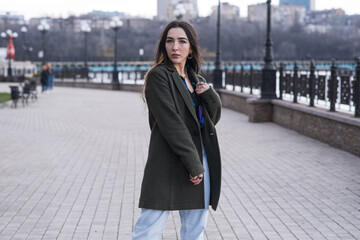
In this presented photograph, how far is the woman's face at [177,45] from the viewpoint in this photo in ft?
10.6

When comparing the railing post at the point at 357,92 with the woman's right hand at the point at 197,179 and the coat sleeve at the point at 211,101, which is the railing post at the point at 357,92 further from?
the woman's right hand at the point at 197,179

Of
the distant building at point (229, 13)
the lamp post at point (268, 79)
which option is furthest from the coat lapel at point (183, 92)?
the distant building at point (229, 13)

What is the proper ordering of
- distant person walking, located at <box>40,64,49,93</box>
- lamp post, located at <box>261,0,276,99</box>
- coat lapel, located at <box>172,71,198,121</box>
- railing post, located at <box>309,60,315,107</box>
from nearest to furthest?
coat lapel, located at <box>172,71,198,121</box>
railing post, located at <box>309,60,315,107</box>
lamp post, located at <box>261,0,276,99</box>
distant person walking, located at <box>40,64,49,93</box>

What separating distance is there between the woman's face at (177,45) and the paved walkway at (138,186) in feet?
6.86

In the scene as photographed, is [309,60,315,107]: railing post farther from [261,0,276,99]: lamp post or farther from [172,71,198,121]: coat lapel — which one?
[172,71,198,121]: coat lapel

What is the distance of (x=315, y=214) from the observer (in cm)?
564

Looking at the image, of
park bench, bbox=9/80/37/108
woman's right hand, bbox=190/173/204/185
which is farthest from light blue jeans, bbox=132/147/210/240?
park bench, bbox=9/80/37/108

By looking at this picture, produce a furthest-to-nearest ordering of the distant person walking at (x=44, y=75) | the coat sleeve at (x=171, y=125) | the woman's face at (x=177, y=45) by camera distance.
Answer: the distant person walking at (x=44, y=75)
the woman's face at (x=177, y=45)
the coat sleeve at (x=171, y=125)

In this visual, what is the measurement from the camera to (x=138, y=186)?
23.0ft

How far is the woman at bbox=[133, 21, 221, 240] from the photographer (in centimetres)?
305

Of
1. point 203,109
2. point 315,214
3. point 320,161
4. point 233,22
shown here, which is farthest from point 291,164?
point 233,22

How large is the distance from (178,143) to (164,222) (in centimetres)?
51

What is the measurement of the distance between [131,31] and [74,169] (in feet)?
389

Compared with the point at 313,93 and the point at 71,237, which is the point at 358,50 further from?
the point at 71,237
